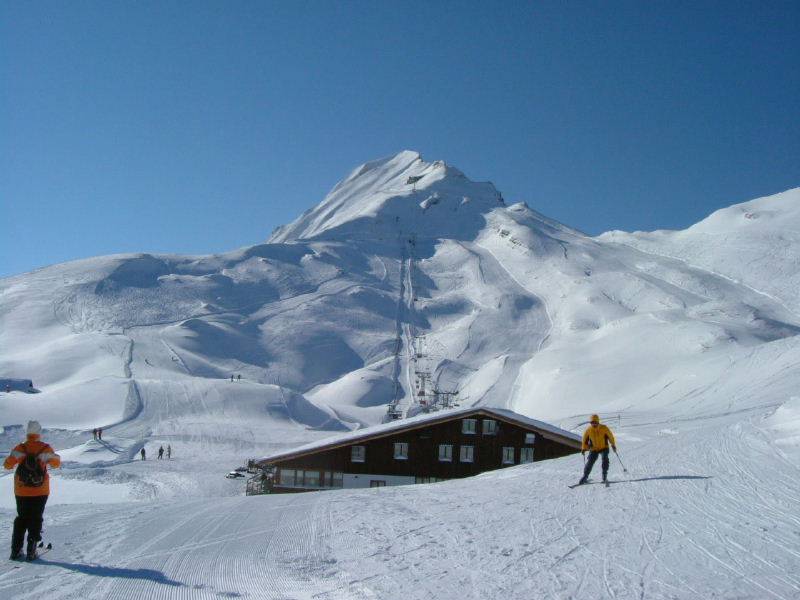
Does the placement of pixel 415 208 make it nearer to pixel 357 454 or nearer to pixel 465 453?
pixel 465 453

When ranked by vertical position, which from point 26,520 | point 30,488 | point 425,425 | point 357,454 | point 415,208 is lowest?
point 357,454

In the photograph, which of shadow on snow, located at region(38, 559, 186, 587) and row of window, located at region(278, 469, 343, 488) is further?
row of window, located at region(278, 469, 343, 488)

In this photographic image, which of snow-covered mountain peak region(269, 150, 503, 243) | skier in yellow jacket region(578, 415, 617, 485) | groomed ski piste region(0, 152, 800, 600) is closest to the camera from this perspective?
groomed ski piste region(0, 152, 800, 600)

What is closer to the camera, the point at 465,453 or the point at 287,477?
the point at 287,477

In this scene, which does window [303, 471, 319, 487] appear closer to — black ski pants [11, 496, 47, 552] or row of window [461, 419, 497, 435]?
row of window [461, 419, 497, 435]

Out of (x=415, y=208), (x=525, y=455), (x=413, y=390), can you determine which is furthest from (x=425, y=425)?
(x=415, y=208)

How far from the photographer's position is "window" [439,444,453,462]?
28.8 m

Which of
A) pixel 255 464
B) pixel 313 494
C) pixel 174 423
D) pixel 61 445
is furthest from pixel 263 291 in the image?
pixel 313 494

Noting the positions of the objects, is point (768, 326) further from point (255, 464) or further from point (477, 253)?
point (255, 464)

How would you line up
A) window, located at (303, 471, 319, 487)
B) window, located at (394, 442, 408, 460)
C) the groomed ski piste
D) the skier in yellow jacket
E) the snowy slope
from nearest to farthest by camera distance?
the groomed ski piste
the skier in yellow jacket
window, located at (303, 471, 319, 487)
window, located at (394, 442, 408, 460)
the snowy slope

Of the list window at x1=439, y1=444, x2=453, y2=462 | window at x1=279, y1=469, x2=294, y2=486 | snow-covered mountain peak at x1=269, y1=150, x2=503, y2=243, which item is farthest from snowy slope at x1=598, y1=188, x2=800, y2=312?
window at x1=279, y1=469, x2=294, y2=486

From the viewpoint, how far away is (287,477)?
91.5 feet

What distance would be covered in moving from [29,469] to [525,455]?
23.2m

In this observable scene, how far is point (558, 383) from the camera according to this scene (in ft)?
227
